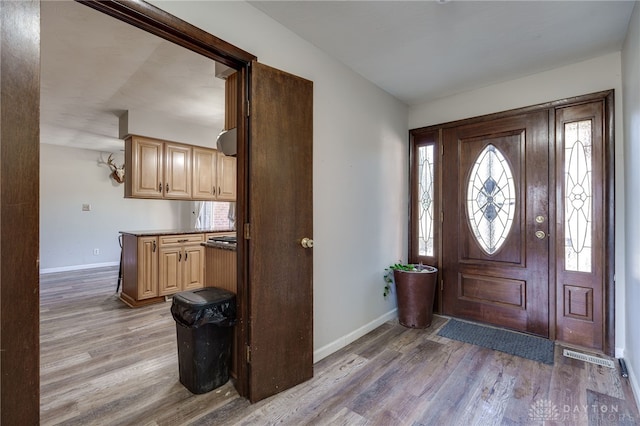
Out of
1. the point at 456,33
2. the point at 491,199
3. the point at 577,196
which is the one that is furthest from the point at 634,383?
the point at 456,33

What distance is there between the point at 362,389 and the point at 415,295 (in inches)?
49.5

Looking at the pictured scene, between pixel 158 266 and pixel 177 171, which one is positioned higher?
pixel 177 171

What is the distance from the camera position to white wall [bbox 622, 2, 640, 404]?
1818 millimetres

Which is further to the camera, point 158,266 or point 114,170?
point 114,170

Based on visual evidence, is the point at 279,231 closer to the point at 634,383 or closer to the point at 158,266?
the point at 634,383

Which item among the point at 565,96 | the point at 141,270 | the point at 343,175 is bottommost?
the point at 141,270

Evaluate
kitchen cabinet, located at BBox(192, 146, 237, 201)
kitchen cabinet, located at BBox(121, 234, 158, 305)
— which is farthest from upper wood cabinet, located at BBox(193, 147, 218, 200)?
kitchen cabinet, located at BBox(121, 234, 158, 305)

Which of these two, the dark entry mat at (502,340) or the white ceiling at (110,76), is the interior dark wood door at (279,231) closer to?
the white ceiling at (110,76)

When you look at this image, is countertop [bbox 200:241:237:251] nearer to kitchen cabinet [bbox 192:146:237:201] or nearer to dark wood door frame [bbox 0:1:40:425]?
dark wood door frame [bbox 0:1:40:425]

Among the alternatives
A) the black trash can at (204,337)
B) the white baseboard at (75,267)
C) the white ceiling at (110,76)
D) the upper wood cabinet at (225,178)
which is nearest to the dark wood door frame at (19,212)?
the black trash can at (204,337)

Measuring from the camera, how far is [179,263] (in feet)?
13.3

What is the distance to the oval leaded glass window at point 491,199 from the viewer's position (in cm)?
292

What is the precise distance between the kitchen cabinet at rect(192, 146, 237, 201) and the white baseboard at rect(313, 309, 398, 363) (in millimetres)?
3239

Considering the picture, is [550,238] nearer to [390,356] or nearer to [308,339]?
[390,356]
